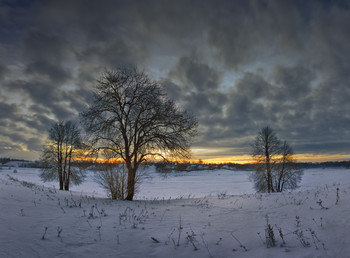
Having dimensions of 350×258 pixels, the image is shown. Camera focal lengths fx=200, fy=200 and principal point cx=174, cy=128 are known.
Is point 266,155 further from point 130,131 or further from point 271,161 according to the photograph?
point 130,131

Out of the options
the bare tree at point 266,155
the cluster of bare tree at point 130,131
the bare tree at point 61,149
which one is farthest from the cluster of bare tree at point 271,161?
the bare tree at point 61,149

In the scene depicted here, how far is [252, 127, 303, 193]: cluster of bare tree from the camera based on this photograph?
27.3 m

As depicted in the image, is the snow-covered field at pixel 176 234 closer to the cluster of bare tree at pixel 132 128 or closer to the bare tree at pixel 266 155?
the cluster of bare tree at pixel 132 128

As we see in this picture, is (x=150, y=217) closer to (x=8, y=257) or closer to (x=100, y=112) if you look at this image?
(x=8, y=257)

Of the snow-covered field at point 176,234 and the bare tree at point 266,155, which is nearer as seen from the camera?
the snow-covered field at point 176,234

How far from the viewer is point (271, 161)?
90.0 feet

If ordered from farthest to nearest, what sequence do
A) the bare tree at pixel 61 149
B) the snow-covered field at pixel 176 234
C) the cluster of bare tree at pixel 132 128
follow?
1. the bare tree at pixel 61 149
2. the cluster of bare tree at pixel 132 128
3. the snow-covered field at pixel 176 234

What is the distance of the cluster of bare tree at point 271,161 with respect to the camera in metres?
27.3

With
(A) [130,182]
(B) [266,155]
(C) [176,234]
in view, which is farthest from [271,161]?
(C) [176,234]

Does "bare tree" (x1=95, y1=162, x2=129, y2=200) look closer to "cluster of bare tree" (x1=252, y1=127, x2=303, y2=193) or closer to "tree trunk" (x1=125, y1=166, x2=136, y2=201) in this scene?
"tree trunk" (x1=125, y1=166, x2=136, y2=201)

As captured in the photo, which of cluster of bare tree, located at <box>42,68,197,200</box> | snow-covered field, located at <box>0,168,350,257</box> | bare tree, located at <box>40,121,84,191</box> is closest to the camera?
snow-covered field, located at <box>0,168,350,257</box>

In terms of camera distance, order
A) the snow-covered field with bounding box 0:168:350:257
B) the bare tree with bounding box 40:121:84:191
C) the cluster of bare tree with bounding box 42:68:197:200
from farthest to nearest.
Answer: the bare tree with bounding box 40:121:84:191 < the cluster of bare tree with bounding box 42:68:197:200 < the snow-covered field with bounding box 0:168:350:257

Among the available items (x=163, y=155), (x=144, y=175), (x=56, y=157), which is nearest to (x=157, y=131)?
(x=163, y=155)

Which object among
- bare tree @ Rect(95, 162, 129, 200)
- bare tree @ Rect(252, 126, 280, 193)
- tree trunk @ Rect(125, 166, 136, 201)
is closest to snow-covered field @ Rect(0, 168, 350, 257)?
tree trunk @ Rect(125, 166, 136, 201)
